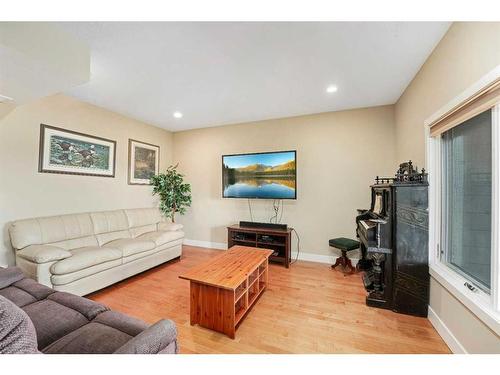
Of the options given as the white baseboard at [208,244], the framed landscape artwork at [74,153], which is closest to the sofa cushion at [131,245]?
the framed landscape artwork at [74,153]

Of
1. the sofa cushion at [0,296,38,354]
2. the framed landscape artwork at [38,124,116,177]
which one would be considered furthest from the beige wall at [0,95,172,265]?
the sofa cushion at [0,296,38,354]

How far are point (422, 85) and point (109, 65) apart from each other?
Result: 3.35 meters

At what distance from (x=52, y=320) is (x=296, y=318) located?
188cm

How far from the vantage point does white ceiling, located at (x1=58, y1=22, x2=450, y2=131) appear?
5.46 feet

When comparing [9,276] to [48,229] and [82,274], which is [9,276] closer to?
[82,274]

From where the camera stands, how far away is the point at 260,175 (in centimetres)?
373

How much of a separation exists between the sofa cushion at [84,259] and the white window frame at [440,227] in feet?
11.1

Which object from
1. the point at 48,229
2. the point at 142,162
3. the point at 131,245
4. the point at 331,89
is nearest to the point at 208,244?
the point at 131,245

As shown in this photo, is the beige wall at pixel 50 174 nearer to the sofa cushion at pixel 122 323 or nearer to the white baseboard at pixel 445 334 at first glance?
the sofa cushion at pixel 122 323

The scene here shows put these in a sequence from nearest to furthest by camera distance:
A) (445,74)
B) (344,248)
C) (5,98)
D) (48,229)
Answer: (445,74), (5,98), (48,229), (344,248)


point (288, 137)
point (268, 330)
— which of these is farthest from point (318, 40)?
point (268, 330)
